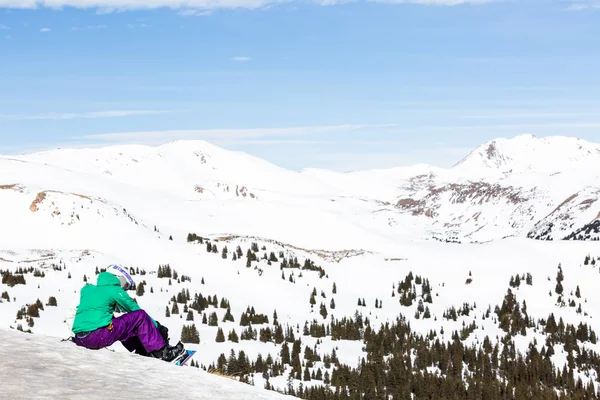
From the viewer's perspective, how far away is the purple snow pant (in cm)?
1627

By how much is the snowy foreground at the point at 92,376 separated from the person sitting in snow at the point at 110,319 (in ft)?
1.43

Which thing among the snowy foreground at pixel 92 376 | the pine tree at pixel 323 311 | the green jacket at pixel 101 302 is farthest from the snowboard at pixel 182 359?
the pine tree at pixel 323 311

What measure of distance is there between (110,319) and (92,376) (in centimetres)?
350

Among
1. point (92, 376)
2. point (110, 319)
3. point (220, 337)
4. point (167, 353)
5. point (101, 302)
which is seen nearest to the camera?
point (92, 376)

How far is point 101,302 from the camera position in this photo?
1609cm

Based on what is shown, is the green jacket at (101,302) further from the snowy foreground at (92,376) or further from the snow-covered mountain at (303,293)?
the snow-covered mountain at (303,293)

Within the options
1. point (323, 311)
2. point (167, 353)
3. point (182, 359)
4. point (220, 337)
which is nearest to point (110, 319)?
point (167, 353)

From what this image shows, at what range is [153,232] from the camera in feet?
296

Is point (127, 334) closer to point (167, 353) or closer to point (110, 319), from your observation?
point (110, 319)

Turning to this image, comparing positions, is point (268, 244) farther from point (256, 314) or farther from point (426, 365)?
point (426, 365)

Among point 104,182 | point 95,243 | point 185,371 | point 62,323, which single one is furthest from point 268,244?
point 185,371

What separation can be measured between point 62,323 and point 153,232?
45967 mm

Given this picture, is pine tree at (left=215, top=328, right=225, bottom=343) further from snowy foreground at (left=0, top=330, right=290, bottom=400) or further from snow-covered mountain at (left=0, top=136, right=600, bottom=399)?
snowy foreground at (left=0, top=330, right=290, bottom=400)

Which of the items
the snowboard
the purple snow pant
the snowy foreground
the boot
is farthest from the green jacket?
the snowboard
